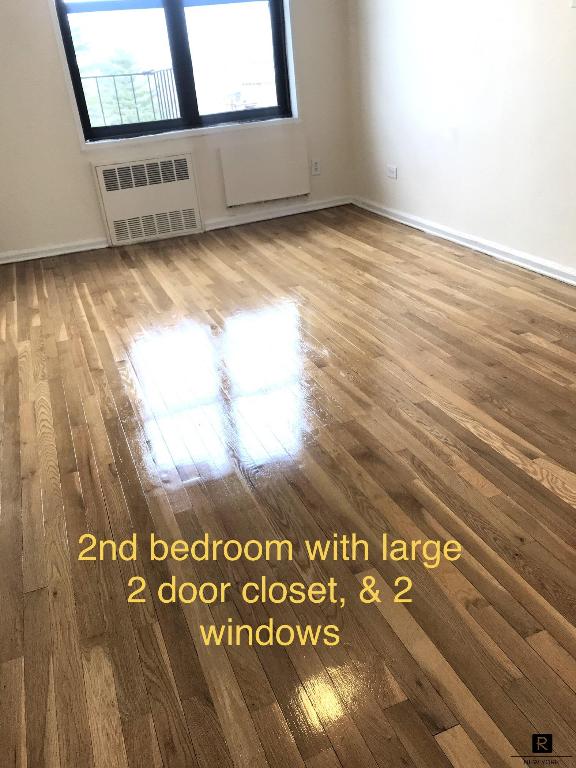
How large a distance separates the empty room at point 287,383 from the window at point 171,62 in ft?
0.07

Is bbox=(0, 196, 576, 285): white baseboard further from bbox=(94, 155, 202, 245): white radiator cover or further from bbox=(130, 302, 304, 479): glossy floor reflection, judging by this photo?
bbox=(130, 302, 304, 479): glossy floor reflection

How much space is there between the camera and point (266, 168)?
5340 mm

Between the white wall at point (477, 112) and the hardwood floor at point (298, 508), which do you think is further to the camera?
the white wall at point (477, 112)

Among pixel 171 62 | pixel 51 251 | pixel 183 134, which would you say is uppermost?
pixel 171 62

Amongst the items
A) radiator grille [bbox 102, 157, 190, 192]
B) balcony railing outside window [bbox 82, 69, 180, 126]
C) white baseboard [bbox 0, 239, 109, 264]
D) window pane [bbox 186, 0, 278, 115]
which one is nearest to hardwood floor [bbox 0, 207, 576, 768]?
white baseboard [bbox 0, 239, 109, 264]

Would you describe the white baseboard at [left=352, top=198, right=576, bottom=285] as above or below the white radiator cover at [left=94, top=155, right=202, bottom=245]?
below

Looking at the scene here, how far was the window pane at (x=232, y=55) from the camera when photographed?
4.95m

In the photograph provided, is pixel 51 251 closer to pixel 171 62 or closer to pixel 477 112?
pixel 171 62

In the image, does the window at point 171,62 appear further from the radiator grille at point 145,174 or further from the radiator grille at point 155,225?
the radiator grille at point 155,225

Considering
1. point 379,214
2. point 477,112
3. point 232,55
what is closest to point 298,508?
point 477,112

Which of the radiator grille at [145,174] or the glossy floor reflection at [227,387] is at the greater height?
Answer: the radiator grille at [145,174]

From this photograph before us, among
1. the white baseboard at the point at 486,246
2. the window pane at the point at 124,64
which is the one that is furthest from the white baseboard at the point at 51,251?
the white baseboard at the point at 486,246

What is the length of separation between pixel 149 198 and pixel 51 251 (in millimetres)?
887

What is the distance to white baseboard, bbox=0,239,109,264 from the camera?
491 cm
